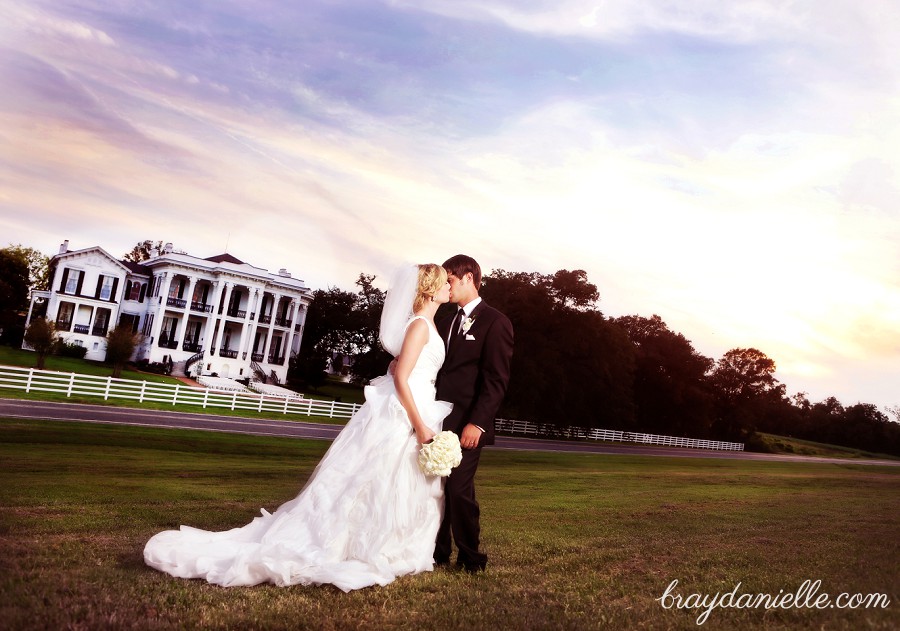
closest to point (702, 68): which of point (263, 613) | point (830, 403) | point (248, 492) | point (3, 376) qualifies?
point (248, 492)

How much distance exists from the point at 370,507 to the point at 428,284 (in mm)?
1891

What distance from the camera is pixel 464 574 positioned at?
6.01 meters

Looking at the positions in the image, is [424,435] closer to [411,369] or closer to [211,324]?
[411,369]

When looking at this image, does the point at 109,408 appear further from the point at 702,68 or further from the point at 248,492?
the point at 702,68

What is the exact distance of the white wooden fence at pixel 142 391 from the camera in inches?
1103

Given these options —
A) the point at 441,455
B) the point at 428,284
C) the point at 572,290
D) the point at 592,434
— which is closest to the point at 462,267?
the point at 428,284

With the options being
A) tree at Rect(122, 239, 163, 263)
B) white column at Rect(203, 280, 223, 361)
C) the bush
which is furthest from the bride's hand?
tree at Rect(122, 239, 163, 263)

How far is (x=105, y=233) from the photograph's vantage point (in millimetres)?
64125

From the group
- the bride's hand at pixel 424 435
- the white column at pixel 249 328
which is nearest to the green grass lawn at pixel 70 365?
the white column at pixel 249 328

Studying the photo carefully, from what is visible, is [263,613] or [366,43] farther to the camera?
[366,43]

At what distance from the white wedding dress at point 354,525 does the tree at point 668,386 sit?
75.6 metres

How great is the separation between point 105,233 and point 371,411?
65.5 metres

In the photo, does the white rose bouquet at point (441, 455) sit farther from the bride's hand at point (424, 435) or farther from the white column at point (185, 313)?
the white column at point (185, 313)

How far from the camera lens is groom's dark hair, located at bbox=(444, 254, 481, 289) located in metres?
6.41
